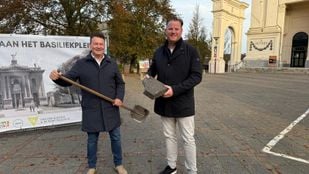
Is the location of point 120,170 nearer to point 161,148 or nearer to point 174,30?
point 161,148

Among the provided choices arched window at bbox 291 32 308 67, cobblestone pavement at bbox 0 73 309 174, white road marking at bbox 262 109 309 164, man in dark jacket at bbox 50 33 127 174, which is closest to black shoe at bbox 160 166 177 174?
cobblestone pavement at bbox 0 73 309 174

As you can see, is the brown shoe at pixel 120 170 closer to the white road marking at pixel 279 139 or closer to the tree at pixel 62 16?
the white road marking at pixel 279 139

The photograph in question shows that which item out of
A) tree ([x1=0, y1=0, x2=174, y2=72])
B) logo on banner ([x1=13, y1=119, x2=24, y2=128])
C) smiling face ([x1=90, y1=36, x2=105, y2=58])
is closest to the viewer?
smiling face ([x1=90, y1=36, x2=105, y2=58])

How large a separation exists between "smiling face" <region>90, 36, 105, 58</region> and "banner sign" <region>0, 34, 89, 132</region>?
8.00 feet

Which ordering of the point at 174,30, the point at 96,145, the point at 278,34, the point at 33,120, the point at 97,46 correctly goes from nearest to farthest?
1. the point at 174,30
2. the point at 97,46
3. the point at 96,145
4. the point at 33,120
5. the point at 278,34

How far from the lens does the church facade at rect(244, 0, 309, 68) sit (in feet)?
104

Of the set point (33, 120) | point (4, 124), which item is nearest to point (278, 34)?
point (33, 120)

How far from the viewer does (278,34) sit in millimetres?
31141

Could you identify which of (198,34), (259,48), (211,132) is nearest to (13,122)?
(211,132)

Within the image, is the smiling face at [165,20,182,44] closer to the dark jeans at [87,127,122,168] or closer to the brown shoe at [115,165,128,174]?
the dark jeans at [87,127,122,168]

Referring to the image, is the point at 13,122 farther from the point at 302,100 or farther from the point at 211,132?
the point at 302,100

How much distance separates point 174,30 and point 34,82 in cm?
346

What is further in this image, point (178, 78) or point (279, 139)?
point (279, 139)

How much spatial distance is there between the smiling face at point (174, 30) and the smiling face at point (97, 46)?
0.83 meters
